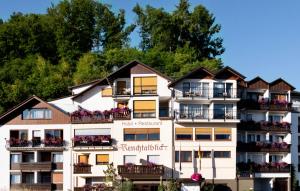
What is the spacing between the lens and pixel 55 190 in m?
61.8

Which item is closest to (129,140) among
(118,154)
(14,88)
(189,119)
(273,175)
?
(118,154)

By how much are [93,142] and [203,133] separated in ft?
32.1

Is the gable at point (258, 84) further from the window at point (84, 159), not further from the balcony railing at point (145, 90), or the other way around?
the window at point (84, 159)

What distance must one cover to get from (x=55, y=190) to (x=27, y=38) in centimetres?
3847

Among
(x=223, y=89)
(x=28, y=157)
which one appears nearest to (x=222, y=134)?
(x=223, y=89)

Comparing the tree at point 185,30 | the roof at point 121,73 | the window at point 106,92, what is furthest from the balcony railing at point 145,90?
the tree at point 185,30

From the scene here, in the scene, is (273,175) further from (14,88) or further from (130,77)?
(14,88)

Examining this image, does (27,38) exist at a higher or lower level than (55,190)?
higher

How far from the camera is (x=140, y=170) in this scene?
59.1 metres

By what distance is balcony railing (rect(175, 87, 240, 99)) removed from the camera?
200 feet

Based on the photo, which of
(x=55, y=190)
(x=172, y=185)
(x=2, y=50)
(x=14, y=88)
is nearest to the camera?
(x=172, y=185)

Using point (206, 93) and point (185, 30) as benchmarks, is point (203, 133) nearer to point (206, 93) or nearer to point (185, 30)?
point (206, 93)

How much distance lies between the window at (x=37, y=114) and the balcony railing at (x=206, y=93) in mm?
11935

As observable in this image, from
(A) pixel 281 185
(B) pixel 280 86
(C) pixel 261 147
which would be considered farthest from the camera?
(B) pixel 280 86
